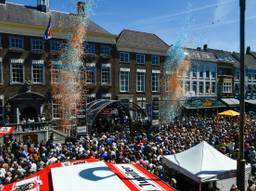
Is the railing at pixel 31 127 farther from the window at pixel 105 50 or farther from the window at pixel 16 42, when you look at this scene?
the window at pixel 105 50

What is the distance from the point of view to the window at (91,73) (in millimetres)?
34688

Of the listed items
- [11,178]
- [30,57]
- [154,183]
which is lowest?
[11,178]

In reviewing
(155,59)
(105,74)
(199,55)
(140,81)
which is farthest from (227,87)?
(105,74)

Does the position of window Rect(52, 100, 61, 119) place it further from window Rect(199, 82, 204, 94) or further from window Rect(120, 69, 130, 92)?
window Rect(199, 82, 204, 94)

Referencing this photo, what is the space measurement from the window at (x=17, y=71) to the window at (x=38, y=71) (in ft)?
3.53

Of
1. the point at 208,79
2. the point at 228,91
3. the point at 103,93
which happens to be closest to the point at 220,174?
the point at 103,93

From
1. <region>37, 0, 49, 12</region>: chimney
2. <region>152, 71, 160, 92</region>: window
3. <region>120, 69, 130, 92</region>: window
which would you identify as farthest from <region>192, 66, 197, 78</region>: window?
<region>37, 0, 49, 12</region>: chimney

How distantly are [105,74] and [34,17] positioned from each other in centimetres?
958

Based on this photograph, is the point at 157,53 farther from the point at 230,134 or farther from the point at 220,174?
the point at 220,174

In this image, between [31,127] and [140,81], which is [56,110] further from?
[140,81]

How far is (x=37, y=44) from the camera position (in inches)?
1223

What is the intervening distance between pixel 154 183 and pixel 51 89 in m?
26.7

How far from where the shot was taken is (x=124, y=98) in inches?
1497

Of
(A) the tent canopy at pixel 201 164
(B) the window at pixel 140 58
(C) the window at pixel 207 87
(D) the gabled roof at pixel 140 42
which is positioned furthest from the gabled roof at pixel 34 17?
(A) the tent canopy at pixel 201 164
